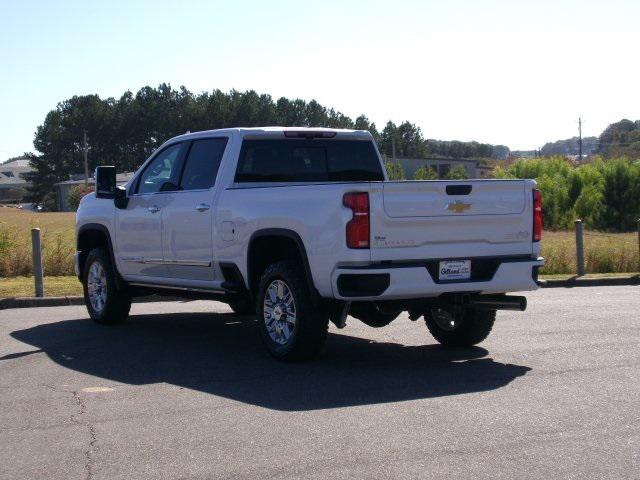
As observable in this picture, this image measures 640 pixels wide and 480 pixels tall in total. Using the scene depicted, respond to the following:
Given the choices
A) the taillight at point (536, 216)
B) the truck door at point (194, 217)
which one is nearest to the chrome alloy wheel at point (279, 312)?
the truck door at point (194, 217)

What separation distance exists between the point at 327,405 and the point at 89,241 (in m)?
6.09

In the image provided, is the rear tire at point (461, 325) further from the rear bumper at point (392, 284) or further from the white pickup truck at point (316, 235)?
the rear bumper at point (392, 284)

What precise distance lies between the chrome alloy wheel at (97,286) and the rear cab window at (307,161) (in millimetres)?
2725

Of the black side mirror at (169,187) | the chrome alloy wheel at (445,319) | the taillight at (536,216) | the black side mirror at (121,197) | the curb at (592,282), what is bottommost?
the curb at (592,282)

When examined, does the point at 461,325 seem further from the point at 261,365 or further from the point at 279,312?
the point at 261,365

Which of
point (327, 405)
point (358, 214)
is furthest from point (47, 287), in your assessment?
point (327, 405)

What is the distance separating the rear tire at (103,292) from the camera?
1179 centimetres

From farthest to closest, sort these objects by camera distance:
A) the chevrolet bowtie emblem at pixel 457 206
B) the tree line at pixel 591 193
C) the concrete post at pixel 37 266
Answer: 1. the tree line at pixel 591 193
2. the concrete post at pixel 37 266
3. the chevrolet bowtie emblem at pixel 457 206

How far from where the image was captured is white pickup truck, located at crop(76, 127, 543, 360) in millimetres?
8312

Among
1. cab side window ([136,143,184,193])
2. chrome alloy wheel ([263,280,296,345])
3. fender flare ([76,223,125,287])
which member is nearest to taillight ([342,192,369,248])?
chrome alloy wheel ([263,280,296,345])

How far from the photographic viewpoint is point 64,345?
34.0ft

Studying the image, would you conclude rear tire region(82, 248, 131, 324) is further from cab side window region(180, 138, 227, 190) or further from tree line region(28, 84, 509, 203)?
tree line region(28, 84, 509, 203)

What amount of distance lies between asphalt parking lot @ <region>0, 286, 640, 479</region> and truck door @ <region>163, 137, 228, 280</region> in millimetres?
840

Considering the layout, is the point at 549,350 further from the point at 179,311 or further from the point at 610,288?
the point at 610,288
